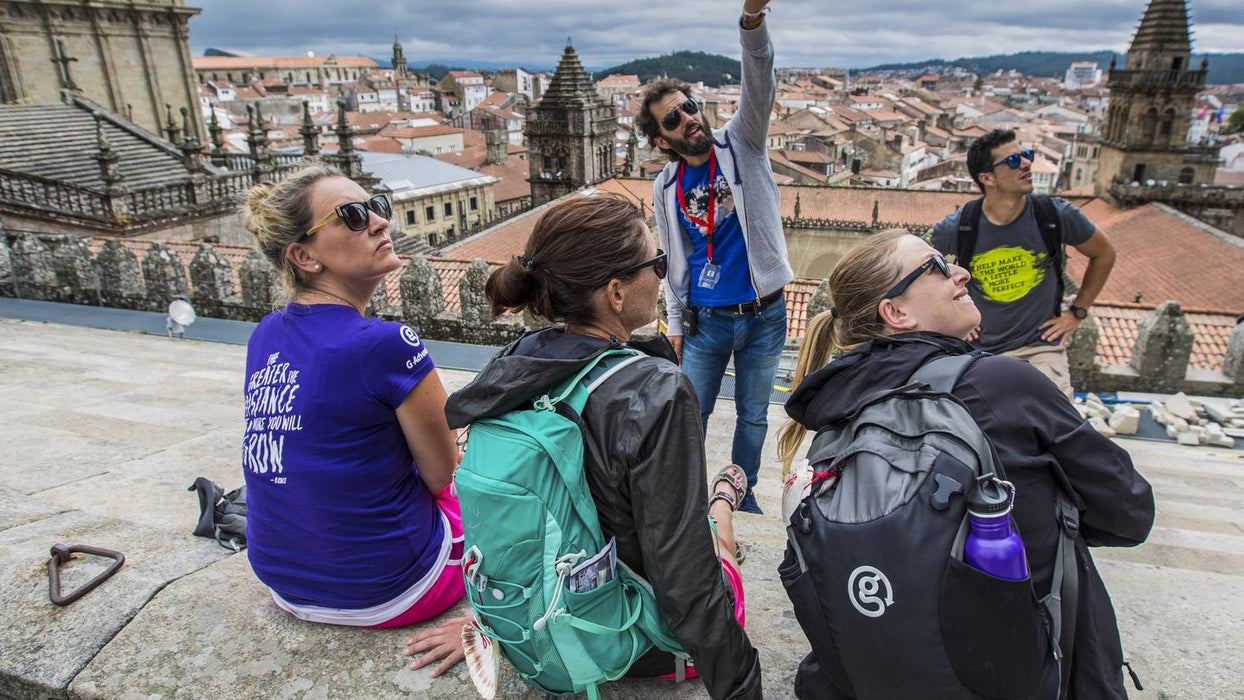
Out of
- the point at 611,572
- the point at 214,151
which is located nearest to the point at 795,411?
the point at 611,572

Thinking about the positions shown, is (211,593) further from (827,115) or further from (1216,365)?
(827,115)

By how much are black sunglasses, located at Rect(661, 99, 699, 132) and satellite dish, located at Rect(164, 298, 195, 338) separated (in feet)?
25.8

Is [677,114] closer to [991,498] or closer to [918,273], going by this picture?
[918,273]

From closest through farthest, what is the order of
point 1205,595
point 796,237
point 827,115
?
point 1205,595
point 796,237
point 827,115

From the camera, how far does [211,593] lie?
8.93ft

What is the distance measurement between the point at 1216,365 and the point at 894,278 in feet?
35.2

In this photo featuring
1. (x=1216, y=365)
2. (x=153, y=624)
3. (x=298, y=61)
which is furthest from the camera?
(x=298, y=61)

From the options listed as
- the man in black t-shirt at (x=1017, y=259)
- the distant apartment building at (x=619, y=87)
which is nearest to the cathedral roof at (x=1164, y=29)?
the man in black t-shirt at (x=1017, y=259)

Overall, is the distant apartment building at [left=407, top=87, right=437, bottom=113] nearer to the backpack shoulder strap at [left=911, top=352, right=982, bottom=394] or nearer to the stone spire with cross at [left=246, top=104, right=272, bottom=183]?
the stone spire with cross at [left=246, top=104, right=272, bottom=183]

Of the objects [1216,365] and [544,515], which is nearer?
[544,515]

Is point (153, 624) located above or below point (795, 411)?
below

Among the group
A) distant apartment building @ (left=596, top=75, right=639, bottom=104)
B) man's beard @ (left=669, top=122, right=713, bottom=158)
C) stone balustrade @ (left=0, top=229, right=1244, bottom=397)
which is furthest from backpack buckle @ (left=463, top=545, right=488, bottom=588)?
distant apartment building @ (left=596, top=75, right=639, bottom=104)

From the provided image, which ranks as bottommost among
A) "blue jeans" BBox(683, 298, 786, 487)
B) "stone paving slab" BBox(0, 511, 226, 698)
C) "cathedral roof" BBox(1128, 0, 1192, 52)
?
"stone paving slab" BBox(0, 511, 226, 698)

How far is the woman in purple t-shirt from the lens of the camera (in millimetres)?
2295
